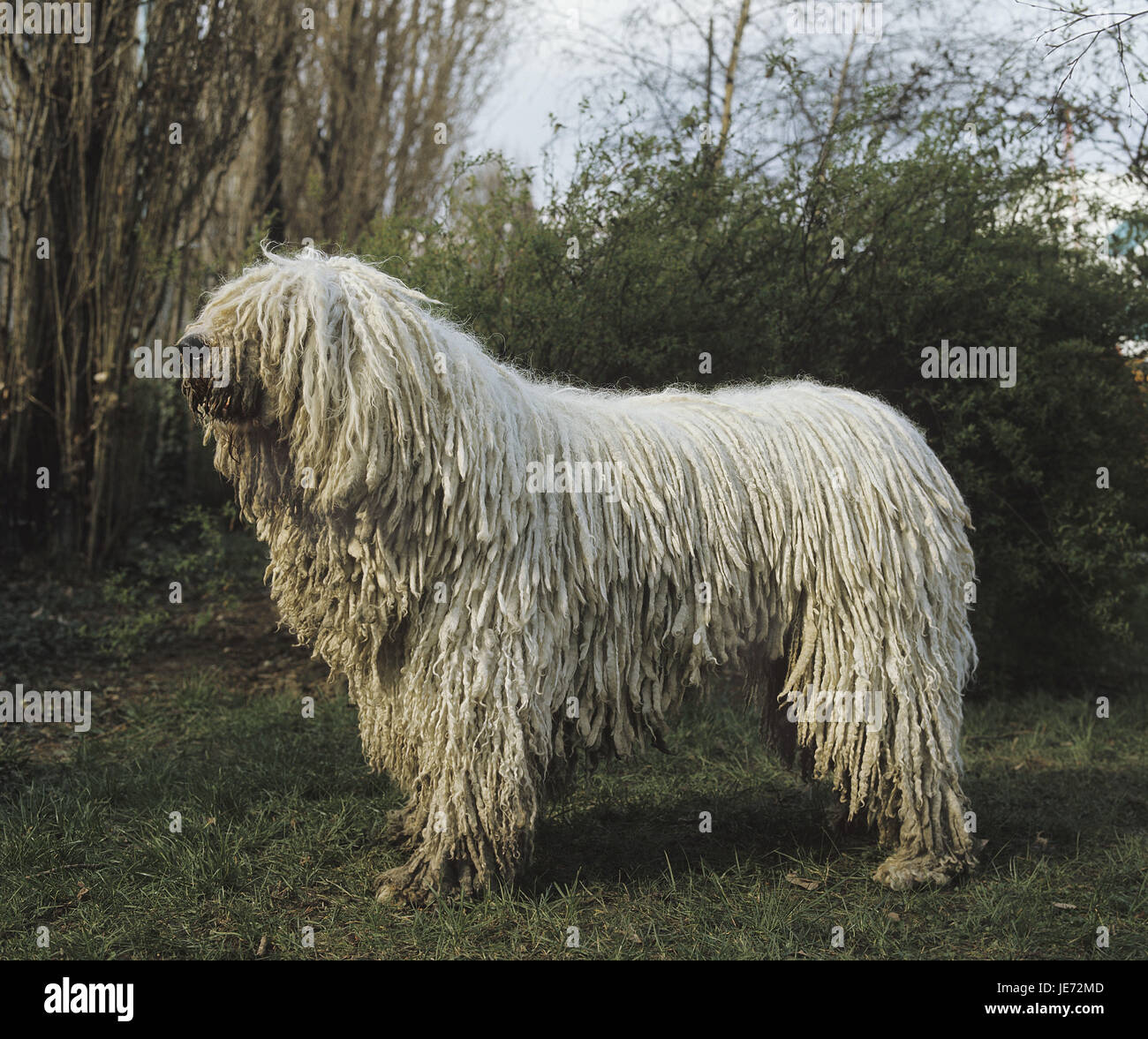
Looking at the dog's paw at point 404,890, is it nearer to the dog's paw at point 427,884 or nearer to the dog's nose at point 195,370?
the dog's paw at point 427,884

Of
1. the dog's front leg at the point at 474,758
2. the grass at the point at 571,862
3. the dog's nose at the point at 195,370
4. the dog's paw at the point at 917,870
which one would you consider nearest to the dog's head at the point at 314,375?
the dog's nose at the point at 195,370

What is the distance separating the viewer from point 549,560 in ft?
10.5

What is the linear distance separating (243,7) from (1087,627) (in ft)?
21.4

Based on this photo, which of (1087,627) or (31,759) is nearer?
(31,759)

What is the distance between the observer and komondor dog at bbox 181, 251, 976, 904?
117 inches

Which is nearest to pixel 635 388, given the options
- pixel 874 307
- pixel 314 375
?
pixel 874 307

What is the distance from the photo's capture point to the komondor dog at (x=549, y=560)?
2980 mm

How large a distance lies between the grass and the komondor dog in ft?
0.70

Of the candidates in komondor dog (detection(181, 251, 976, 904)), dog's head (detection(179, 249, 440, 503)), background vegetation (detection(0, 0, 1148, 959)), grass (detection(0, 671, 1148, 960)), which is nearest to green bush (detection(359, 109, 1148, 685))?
background vegetation (detection(0, 0, 1148, 959))

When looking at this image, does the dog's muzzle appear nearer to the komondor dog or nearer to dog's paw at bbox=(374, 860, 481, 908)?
the komondor dog

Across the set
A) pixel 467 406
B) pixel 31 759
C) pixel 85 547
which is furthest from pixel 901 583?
pixel 85 547

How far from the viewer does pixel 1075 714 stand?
5578 millimetres
